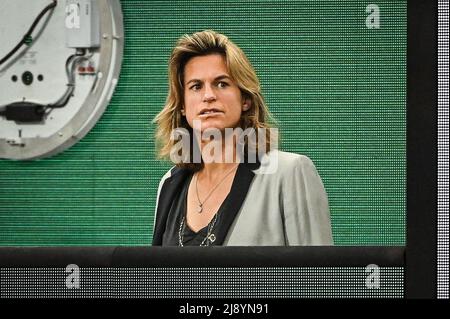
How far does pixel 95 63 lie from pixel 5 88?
317 mm

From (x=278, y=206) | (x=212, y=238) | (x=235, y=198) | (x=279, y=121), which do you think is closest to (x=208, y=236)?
→ (x=212, y=238)

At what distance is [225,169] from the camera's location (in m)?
3.67

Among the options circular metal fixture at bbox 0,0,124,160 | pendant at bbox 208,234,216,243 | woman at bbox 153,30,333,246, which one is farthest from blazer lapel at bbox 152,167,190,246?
circular metal fixture at bbox 0,0,124,160

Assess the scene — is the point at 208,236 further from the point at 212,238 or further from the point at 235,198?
the point at 235,198

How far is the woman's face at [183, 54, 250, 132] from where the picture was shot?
3617 mm

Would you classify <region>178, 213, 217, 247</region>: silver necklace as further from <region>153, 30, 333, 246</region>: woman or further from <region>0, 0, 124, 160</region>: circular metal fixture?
<region>0, 0, 124, 160</region>: circular metal fixture

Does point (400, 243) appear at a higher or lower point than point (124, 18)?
lower

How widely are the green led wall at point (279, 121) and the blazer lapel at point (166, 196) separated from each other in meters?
0.03

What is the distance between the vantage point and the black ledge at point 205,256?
11.7 ft

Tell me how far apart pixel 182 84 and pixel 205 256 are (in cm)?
58

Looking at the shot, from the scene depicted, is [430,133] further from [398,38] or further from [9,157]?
[9,157]

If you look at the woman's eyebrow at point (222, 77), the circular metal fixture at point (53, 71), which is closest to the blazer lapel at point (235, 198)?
the woman's eyebrow at point (222, 77)
